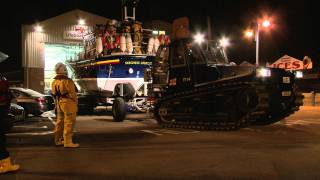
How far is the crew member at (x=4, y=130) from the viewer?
7.56 m

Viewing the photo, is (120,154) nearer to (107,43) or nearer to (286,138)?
(286,138)

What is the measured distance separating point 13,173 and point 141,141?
13.6 feet

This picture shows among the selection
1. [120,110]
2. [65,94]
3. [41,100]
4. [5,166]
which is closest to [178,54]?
[120,110]

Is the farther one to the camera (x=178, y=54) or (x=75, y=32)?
(x=75, y=32)

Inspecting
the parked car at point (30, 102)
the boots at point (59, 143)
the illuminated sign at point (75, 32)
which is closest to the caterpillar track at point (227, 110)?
the boots at point (59, 143)

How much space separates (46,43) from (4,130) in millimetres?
26685

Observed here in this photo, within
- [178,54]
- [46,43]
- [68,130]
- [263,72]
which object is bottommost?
[68,130]

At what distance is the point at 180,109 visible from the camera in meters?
14.2

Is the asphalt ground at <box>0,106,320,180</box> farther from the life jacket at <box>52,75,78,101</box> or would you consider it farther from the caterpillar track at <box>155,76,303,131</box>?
the life jacket at <box>52,75,78,101</box>

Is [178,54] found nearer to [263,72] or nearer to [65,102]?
[263,72]

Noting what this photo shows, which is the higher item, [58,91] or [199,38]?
[199,38]

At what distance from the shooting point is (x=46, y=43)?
1318 inches

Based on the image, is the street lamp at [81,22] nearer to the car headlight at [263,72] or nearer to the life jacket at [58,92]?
the car headlight at [263,72]

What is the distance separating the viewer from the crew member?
7.56 meters
